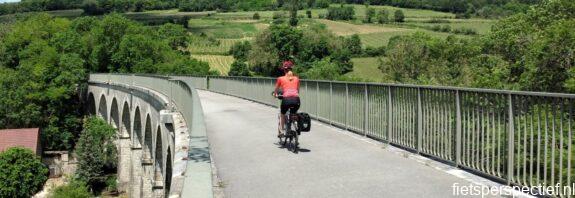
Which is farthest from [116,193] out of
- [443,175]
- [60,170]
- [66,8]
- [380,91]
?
[66,8]

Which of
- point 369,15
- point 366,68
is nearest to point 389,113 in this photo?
point 366,68

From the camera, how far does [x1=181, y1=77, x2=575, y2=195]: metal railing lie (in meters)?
5.73

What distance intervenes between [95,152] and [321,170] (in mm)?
41795

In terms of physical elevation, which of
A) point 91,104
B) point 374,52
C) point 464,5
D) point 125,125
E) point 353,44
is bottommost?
point 125,125

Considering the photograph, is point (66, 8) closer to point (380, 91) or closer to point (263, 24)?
point (263, 24)

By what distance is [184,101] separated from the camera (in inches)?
482

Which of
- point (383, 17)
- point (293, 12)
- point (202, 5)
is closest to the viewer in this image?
point (383, 17)

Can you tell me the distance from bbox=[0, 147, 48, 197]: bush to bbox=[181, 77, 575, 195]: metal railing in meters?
35.4

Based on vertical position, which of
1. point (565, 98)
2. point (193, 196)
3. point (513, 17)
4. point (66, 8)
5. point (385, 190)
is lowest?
point (385, 190)

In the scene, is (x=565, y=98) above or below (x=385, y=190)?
above

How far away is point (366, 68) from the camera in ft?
263

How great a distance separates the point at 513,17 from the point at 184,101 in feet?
128

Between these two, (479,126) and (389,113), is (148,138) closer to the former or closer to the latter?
(389,113)

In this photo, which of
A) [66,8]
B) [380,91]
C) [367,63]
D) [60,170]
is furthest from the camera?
[66,8]
